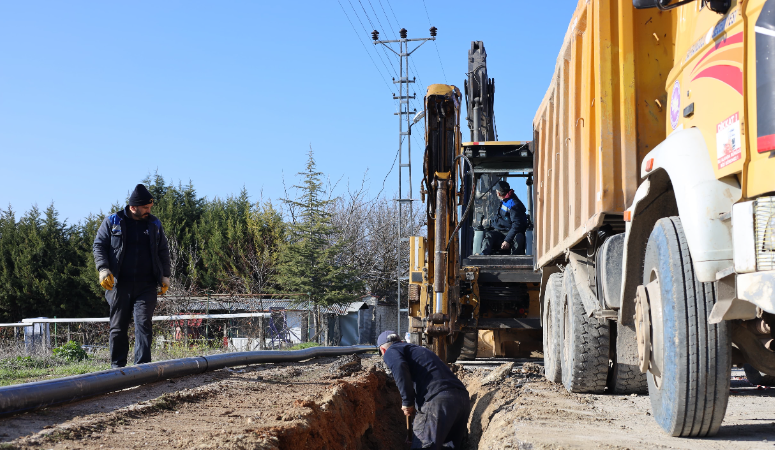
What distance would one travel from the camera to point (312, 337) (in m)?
21.0

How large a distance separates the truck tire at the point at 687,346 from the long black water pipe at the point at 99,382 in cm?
354

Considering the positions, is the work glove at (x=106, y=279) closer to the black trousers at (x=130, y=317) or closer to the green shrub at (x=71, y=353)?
the black trousers at (x=130, y=317)

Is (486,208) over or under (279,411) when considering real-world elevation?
over

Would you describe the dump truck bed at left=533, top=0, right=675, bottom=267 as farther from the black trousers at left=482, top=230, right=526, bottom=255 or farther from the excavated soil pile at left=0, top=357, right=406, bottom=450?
the black trousers at left=482, top=230, right=526, bottom=255

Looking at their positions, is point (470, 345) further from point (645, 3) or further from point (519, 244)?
point (645, 3)

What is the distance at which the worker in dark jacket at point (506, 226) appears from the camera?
992cm

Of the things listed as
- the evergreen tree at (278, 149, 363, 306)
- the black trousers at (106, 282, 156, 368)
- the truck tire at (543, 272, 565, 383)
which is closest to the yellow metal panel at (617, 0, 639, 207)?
the truck tire at (543, 272, 565, 383)

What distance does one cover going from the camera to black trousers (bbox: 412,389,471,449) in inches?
246

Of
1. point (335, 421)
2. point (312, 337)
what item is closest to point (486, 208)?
point (335, 421)

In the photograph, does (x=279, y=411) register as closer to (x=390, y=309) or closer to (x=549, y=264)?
(x=549, y=264)

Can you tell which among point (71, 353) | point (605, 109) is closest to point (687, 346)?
point (605, 109)

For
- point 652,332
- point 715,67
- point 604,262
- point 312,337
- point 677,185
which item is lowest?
point 312,337

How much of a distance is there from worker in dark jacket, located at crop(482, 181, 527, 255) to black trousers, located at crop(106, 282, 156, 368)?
520 centimetres

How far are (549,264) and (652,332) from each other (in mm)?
3807
